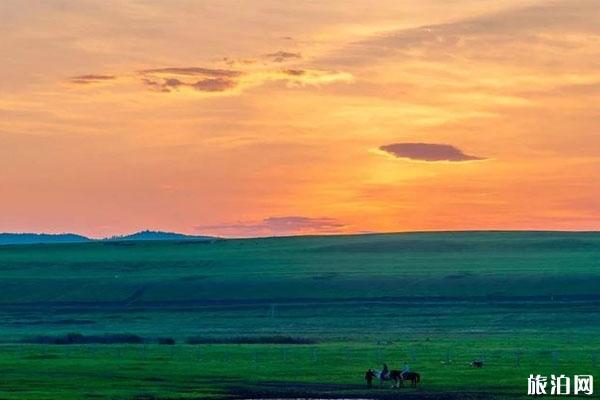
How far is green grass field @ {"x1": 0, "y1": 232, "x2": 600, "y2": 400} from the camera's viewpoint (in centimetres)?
7256

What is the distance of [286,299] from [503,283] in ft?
92.8

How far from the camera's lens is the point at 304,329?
129500 mm

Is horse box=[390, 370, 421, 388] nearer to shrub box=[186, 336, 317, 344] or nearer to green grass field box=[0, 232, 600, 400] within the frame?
green grass field box=[0, 232, 600, 400]

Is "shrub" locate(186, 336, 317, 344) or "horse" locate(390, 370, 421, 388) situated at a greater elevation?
"shrub" locate(186, 336, 317, 344)

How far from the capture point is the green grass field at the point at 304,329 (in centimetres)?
7256

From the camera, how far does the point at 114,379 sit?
7512 centimetres

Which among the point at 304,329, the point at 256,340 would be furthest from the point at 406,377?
the point at 304,329

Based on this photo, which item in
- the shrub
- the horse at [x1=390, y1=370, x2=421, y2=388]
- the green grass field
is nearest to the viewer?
the horse at [x1=390, y1=370, x2=421, y2=388]

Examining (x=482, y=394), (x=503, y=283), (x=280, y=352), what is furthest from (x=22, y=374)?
(x=503, y=283)

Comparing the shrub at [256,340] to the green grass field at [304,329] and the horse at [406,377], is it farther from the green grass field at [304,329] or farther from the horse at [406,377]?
the horse at [406,377]

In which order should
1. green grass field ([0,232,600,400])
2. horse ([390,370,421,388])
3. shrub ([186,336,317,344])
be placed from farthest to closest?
shrub ([186,336,317,344])
green grass field ([0,232,600,400])
horse ([390,370,421,388])

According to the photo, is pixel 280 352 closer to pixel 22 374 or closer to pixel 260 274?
pixel 22 374

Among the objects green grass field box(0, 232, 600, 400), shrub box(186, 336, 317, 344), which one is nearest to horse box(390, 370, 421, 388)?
green grass field box(0, 232, 600, 400)

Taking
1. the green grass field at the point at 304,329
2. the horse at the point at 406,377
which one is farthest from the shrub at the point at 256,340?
the horse at the point at 406,377
